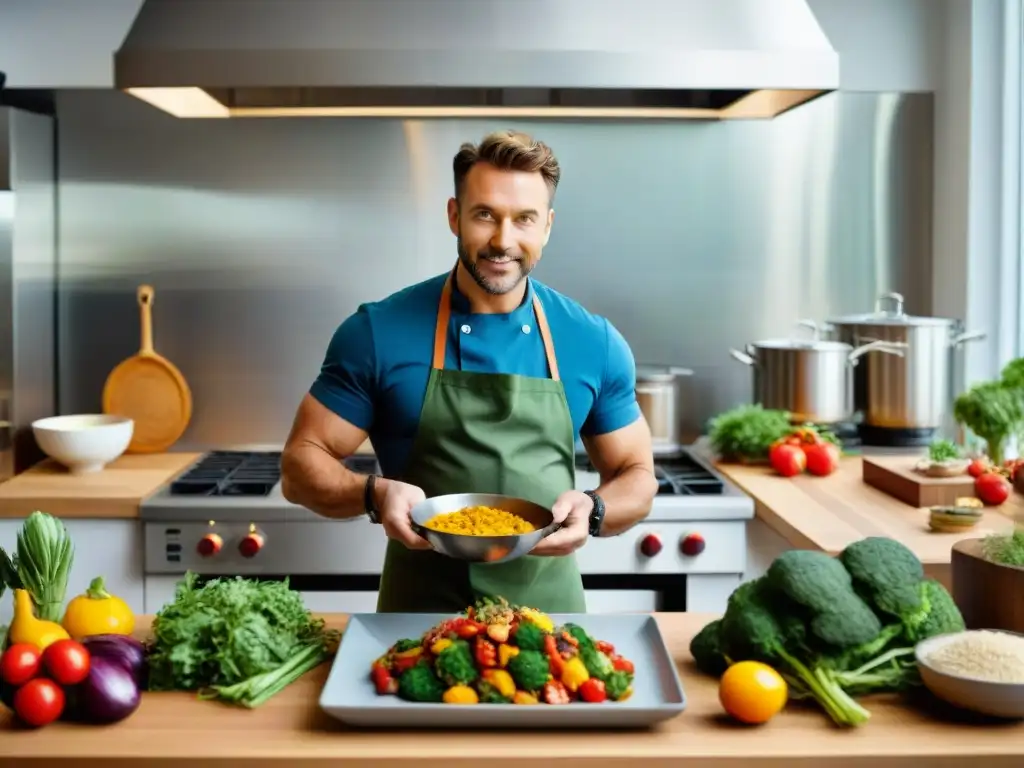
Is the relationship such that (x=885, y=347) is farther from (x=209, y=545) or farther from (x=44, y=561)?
(x=44, y=561)

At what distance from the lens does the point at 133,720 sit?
1.54 m

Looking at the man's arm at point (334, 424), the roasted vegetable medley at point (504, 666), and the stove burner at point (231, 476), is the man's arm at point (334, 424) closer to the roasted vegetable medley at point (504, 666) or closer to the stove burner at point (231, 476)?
the roasted vegetable medley at point (504, 666)

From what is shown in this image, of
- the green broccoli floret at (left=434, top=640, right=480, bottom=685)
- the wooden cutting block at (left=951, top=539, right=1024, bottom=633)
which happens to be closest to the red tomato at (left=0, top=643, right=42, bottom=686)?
the green broccoli floret at (left=434, top=640, right=480, bottom=685)

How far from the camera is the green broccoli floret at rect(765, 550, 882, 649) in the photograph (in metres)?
1.57

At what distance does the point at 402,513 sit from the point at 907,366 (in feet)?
7.09

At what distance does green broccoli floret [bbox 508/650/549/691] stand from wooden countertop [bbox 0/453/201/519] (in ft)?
5.73

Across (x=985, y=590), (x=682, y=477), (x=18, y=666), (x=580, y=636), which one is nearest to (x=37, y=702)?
(x=18, y=666)

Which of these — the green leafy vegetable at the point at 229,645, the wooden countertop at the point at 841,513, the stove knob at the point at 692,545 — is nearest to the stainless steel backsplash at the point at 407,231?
the wooden countertop at the point at 841,513

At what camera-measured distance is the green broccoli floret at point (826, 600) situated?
157 centimetres

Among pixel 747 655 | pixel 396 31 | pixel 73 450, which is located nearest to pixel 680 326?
pixel 396 31

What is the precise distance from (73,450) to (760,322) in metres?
2.09

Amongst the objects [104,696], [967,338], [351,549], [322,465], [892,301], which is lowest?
[351,549]

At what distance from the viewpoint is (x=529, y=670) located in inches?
58.8

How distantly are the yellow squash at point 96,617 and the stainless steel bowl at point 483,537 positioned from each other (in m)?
0.44
